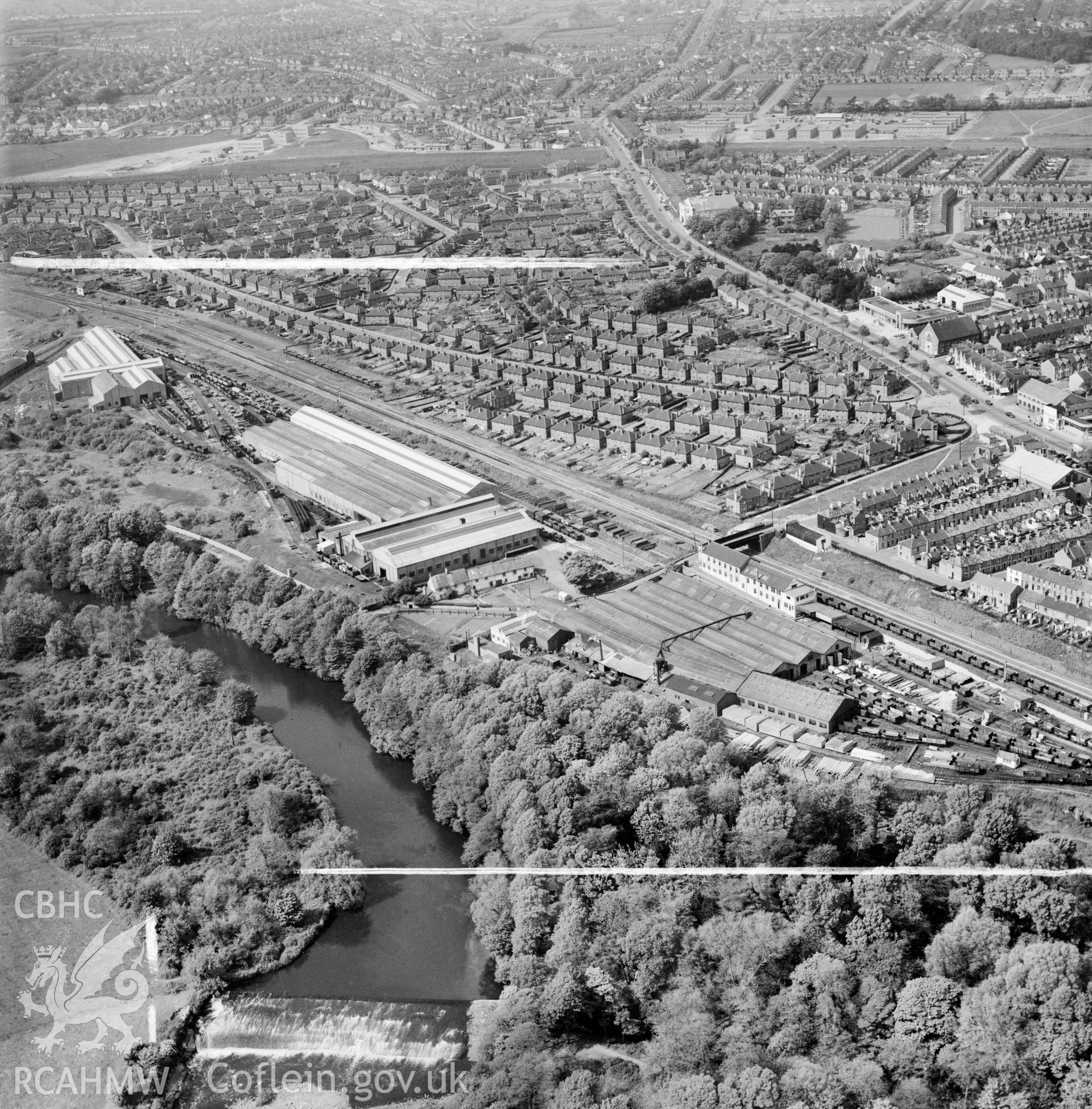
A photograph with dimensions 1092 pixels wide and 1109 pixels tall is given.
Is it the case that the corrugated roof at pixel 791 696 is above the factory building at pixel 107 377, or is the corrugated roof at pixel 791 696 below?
below

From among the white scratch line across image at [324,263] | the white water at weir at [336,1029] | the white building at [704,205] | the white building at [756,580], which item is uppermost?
the white building at [704,205]

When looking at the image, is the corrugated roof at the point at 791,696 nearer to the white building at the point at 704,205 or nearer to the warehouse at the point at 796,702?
the warehouse at the point at 796,702

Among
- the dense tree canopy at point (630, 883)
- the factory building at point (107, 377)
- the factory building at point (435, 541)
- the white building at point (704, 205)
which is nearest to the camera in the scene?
the dense tree canopy at point (630, 883)

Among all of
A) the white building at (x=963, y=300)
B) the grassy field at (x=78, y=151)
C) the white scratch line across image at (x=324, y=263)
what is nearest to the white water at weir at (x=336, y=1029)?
the white building at (x=963, y=300)

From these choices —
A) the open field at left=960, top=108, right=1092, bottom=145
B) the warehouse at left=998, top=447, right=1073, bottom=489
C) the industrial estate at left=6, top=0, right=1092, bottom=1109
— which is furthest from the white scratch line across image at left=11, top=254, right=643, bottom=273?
the open field at left=960, top=108, right=1092, bottom=145

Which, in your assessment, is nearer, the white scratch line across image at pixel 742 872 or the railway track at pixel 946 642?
the white scratch line across image at pixel 742 872

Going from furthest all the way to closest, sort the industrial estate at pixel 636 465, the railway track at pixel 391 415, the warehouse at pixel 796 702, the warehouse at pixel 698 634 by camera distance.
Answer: the railway track at pixel 391 415 < the warehouse at pixel 698 634 < the warehouse at pixel 796 702 < the industrial estate at pixel 636 465

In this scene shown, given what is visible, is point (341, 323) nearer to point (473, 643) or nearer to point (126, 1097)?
point (473, 643)
